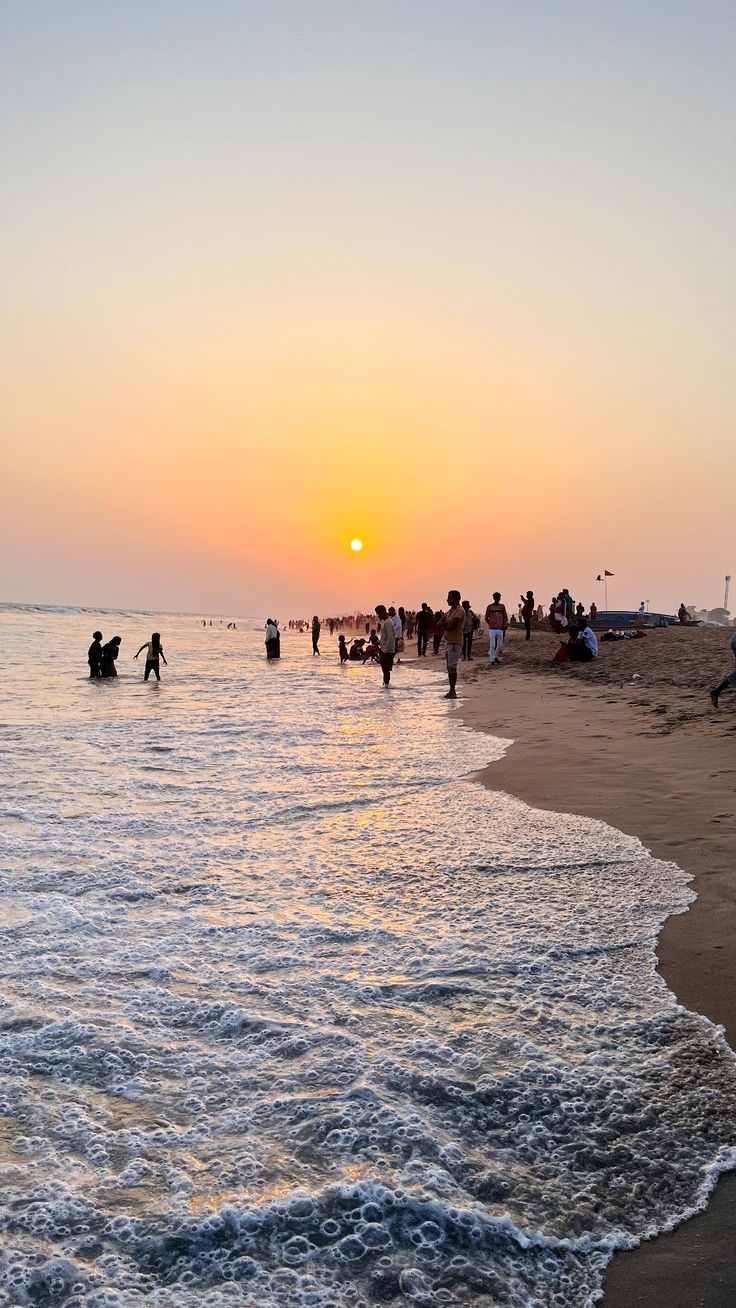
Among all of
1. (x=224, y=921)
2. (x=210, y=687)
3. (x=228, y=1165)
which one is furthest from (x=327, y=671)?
(x=228, y=1165)

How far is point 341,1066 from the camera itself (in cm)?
297

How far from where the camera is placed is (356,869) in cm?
552

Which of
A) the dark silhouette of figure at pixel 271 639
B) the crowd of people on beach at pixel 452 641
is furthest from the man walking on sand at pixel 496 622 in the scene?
the dark silhouette of figure at pixel 271 639

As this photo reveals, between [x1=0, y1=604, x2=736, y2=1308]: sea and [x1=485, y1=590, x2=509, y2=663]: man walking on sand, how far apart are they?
16856mm

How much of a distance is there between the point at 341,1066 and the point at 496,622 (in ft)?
70.5

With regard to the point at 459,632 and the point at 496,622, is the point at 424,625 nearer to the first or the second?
the point at 496,622

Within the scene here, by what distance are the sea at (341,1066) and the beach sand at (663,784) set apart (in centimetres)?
12

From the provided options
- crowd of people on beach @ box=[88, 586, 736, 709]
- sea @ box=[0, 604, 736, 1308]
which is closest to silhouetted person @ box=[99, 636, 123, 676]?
crowd of people on beach @ box=[88, 586, 736, 709]

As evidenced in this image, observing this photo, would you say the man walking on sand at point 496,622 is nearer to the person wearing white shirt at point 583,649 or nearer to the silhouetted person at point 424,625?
the person wearing white shirt at point 583,649

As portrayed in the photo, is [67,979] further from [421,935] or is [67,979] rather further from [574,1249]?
[574,1249]

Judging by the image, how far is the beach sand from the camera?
207 cm

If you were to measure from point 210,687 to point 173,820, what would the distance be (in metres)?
15.4

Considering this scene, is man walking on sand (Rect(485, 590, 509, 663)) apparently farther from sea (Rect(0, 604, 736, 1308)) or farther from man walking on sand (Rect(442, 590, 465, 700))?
sea (Rect(0, 604, 736, 1308))

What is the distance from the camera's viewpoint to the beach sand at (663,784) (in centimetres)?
207
